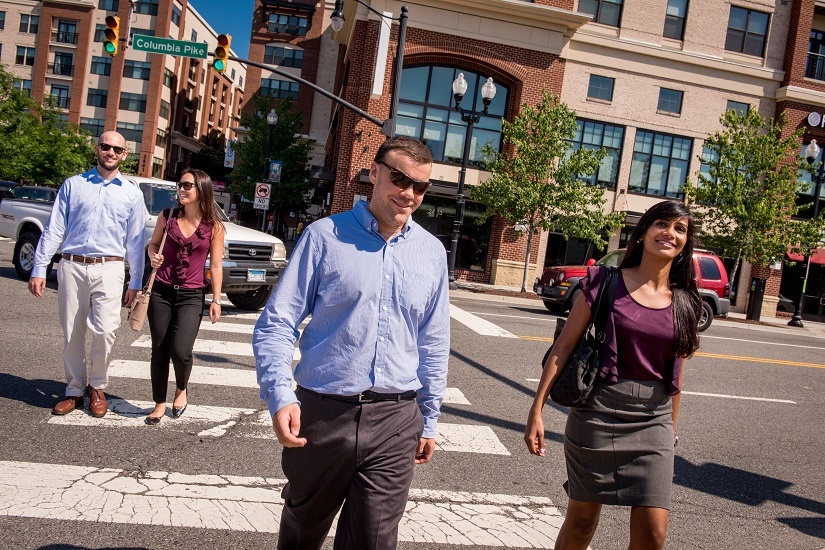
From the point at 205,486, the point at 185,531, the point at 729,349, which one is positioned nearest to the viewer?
the point at 185,531

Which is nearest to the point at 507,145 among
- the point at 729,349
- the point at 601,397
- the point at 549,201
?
the point at 549,201

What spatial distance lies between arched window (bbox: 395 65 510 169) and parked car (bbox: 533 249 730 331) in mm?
11146

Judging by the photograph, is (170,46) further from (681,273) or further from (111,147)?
(681,273)

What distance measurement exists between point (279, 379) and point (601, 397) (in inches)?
57.1

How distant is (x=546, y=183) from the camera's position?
2331cm

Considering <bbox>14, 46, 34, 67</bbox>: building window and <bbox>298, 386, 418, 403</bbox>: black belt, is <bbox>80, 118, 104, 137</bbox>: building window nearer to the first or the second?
<bbox>14, 46, 34, 67</bbox>: building window

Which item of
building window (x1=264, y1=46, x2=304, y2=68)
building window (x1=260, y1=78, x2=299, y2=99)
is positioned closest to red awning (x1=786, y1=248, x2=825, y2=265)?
building window (x1=260, y1=78, x2=299, y2=99)

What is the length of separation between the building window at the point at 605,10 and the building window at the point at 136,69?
43670 millimetres

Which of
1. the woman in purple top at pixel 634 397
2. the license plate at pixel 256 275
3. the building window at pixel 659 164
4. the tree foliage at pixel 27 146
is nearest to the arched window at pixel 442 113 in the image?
the building window at pixel 659 164

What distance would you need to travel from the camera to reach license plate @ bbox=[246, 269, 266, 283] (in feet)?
34.7

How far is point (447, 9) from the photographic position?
25703mm

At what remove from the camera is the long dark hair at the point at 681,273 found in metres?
3.10

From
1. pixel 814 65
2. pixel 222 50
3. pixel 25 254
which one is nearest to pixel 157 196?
pixel 25 254

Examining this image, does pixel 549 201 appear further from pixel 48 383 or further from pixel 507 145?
pixel 48 383
